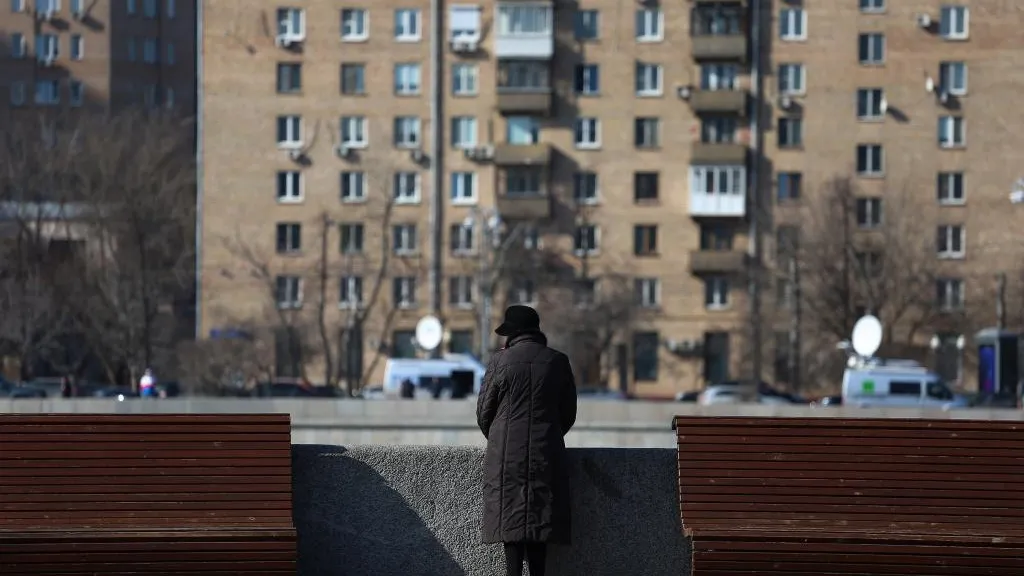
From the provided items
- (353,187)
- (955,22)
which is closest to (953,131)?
(955,22)

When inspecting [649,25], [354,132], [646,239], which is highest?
[649,25]

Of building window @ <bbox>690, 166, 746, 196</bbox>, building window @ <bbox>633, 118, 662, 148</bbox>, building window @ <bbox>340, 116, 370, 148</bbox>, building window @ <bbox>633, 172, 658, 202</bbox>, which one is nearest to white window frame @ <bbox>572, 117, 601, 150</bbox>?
building window @ <bbox>633, 118, 662, 148</bbox>

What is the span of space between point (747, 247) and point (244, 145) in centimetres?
1921

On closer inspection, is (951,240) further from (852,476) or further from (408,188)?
(852,476)

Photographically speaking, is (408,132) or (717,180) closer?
(717,180)

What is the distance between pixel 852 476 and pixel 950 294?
188 feet

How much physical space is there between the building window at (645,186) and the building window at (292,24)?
13.6 metres

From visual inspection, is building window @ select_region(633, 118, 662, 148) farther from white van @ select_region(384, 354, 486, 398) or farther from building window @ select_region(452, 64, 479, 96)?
white van @ select_region(384, 354, 486, 398)

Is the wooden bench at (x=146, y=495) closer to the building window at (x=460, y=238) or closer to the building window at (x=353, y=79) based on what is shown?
the building window at (x=460, y=238)

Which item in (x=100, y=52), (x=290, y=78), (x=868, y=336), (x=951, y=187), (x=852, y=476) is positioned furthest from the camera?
(x=100, y=52)

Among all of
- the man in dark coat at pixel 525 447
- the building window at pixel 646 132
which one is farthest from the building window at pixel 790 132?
the man in dark coat at pixel 525 447

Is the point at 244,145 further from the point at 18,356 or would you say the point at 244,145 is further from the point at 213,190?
the point at 18,356

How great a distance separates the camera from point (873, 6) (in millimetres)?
67438

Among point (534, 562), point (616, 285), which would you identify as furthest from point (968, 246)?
point (534, 562)
